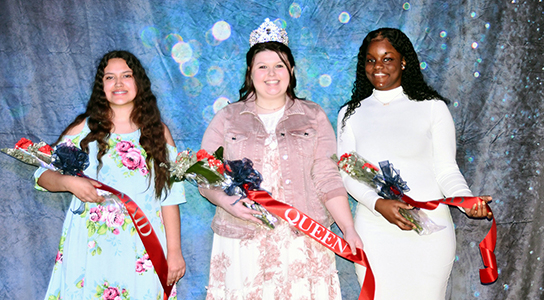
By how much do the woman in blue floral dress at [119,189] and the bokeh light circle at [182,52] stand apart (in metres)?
0.33

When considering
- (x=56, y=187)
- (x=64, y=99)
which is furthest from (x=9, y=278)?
(x=64, y=99)

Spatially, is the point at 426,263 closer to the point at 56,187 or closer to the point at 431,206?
the point at 431,206

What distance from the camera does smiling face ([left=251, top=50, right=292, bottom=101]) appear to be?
219 cm

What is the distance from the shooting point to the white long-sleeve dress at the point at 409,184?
202 centimetres

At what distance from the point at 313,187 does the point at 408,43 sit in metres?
0.88

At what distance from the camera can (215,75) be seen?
8.75ft

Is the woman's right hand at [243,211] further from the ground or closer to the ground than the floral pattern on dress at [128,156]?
closer to the ground

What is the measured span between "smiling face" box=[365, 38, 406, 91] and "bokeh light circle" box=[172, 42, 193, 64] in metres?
1.09

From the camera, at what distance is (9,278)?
2580mm

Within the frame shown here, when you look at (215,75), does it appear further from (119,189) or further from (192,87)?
(119,189)

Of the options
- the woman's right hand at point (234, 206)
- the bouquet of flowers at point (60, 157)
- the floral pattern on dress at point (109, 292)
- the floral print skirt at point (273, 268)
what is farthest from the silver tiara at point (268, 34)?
the floral pattern on dress at point (109, 292)

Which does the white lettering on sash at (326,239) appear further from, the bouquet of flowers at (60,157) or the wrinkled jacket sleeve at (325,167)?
the bouquet of flowers at (60,157)

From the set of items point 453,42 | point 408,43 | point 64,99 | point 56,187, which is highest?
point 453,42

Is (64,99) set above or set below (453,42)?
below
